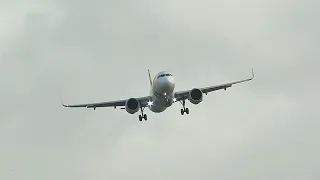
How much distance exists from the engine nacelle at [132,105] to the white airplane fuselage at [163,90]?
1.99 meters

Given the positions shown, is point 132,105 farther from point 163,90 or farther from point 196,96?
point 196,96

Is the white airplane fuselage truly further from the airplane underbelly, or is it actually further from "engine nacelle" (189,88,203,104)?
"engine nacelle" (189,88,203,104)

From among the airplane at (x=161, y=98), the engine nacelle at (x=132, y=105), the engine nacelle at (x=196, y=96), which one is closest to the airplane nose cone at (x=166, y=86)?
the airplane at (x=161, y=98)

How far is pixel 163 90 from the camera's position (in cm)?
8562

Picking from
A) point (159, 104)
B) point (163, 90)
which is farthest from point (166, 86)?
point (159, 104)

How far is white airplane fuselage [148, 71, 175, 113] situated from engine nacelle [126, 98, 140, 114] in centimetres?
199

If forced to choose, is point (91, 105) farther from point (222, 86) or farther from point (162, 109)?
point (222, 86)

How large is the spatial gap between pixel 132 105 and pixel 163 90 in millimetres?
6090

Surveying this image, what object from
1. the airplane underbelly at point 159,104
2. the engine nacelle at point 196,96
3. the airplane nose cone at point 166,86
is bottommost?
the airplane underbelly at point 159,104

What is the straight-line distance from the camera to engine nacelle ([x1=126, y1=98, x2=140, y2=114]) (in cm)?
8994

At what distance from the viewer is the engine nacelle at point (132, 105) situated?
295 ft

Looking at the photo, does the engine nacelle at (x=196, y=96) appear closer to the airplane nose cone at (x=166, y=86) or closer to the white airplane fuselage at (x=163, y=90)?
the white airplane fuselage at (x=163, y=90)

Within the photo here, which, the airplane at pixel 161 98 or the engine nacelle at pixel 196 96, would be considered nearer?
the airplane at pixel 161 98

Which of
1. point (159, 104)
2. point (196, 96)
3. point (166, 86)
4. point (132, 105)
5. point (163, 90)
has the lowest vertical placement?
point (159, 104)
